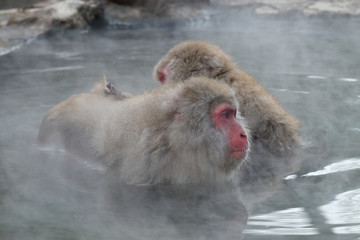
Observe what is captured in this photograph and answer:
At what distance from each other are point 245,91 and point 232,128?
2.46 ft

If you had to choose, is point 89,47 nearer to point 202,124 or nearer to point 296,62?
point 296,62

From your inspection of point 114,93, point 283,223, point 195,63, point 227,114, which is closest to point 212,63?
point 195,63

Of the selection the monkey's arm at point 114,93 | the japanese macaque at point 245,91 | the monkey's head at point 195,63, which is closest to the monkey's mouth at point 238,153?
the japanese macaque at point 245,91

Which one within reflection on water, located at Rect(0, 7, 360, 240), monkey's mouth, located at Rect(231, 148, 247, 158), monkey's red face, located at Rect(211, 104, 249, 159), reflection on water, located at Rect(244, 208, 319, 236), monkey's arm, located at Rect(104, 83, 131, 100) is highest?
monkey's red face, located at Rect(211, 104, 249, 159)

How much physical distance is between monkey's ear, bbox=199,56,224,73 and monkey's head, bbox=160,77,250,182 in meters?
0.81

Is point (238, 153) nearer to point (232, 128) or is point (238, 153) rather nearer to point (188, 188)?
point (232, 128)

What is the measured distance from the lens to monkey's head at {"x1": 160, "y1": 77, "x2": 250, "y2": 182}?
387 centimetres

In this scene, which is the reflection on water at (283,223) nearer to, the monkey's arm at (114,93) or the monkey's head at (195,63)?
the monkey's head at (195,63)

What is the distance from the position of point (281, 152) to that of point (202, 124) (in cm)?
88

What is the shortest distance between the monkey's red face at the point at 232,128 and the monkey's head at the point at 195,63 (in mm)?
864

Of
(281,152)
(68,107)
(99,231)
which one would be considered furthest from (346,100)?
(99,231)

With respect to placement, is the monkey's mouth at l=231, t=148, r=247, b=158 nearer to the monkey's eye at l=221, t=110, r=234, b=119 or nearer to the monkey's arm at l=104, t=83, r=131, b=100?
the monkey's eye at l=221, t=110, r=234, b=119

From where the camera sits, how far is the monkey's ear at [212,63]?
471cm

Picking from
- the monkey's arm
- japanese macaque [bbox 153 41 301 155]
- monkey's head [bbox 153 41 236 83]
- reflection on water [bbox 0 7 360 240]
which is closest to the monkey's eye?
reflection on water [bbox 0 7 360 240]
